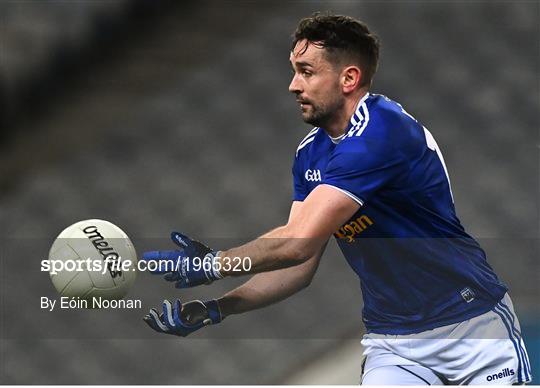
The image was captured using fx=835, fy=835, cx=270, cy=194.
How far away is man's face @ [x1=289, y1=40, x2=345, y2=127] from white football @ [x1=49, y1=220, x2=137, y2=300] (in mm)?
629

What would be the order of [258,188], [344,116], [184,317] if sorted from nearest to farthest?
[344,116] → [184,317] → [258,188]

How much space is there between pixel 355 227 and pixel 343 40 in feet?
1.51

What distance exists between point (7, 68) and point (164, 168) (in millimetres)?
1094

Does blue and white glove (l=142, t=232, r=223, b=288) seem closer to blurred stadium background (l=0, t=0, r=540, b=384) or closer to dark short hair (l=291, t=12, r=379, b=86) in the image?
dark short hair (l=291, t=12, r=379, b=86)

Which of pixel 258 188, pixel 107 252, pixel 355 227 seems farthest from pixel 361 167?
pixel 258 188

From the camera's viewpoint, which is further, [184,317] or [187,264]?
[184,317]

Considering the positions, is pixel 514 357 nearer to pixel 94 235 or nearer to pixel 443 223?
pixel 443 223

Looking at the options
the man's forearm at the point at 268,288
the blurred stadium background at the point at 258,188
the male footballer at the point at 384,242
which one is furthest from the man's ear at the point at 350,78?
the blurred stadium background at the point at 258,188

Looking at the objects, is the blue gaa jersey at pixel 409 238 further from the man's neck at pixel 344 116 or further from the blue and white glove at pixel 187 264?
→ the blue and white glove at pixel 187 264

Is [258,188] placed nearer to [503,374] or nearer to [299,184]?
[299,184]

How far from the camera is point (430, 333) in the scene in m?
1.97

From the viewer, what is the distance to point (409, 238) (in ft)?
6.39

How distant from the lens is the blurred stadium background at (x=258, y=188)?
2.64m

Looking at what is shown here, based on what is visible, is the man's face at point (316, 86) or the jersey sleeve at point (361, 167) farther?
the man's face at point (316, 86)
